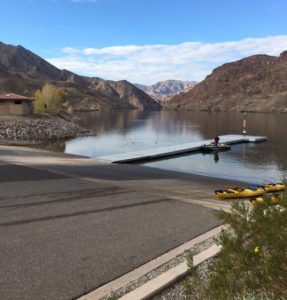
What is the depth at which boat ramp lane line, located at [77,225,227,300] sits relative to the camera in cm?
522

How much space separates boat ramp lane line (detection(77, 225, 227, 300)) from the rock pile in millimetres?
39542

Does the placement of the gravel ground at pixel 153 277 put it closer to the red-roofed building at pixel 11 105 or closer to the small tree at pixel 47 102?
the red-roofed building at pixel 11 105

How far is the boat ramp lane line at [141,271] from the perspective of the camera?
5219 millimetres

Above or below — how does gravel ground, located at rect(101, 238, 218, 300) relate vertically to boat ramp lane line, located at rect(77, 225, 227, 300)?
above

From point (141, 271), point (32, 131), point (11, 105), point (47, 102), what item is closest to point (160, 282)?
point (141, 271)

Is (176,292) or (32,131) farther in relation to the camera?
(32,131)

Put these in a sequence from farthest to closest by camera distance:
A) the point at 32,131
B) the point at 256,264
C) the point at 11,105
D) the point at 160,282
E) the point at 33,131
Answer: the point at 11,105 < the point at 33,131 < the point at 32,131 < the point at 160,282 < the point at 256,264

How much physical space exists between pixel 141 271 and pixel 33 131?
149ft

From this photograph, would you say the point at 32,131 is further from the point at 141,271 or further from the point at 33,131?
the point at 141,271

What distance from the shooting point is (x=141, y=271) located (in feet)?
19.5

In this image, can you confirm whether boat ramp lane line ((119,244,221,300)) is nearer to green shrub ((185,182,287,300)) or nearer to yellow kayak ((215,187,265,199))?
green shrub ((185,182,287,300))

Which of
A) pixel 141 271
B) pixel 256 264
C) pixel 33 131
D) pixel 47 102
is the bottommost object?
pixel 141 271

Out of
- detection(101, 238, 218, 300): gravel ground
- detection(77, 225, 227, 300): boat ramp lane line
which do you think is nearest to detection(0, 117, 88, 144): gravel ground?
detection(77, 225, 227, 300): boat ramp lane line

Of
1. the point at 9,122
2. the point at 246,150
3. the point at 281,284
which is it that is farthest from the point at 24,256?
the point at 9,122
